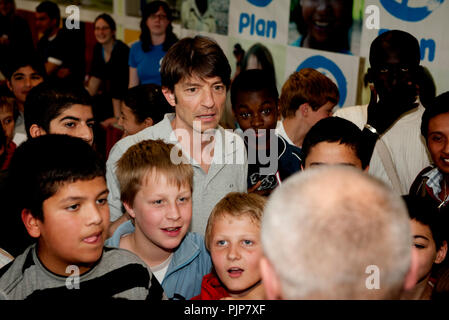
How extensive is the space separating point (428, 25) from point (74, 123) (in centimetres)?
247

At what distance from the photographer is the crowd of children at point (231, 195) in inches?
35.4

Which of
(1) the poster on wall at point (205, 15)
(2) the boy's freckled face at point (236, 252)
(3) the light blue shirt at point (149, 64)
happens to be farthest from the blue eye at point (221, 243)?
(1) the poster on wall at point (205, 15)

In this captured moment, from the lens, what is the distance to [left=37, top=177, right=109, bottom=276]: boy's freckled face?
1440mm

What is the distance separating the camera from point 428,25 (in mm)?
3234

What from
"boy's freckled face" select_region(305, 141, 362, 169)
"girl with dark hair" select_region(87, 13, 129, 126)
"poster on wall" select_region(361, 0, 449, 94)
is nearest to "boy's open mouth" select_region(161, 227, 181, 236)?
"boy's freckled face" select_region(305, 141, 362, 169)

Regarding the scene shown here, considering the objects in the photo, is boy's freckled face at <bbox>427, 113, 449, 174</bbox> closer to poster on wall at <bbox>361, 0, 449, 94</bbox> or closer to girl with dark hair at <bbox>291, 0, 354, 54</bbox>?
poster on wall at <bbox>361, 0, 449, 94</bbox>

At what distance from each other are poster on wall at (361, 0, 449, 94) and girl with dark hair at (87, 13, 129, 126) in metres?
2.82

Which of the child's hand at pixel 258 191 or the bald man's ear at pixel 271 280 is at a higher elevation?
the bald man's ear at pixel 271 280

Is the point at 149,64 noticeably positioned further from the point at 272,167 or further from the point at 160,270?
the point at 160,270

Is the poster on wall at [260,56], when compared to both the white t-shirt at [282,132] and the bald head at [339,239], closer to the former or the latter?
the white t-shirt at [282,132]

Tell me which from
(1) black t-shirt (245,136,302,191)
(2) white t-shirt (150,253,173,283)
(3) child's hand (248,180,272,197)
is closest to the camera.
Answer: (2) white t-shirt (150,253,173,283)

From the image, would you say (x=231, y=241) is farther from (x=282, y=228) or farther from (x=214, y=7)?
(x=214, y=7)

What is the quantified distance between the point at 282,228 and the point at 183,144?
1382 millimetres

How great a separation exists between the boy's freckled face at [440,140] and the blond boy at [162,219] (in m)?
1.15
